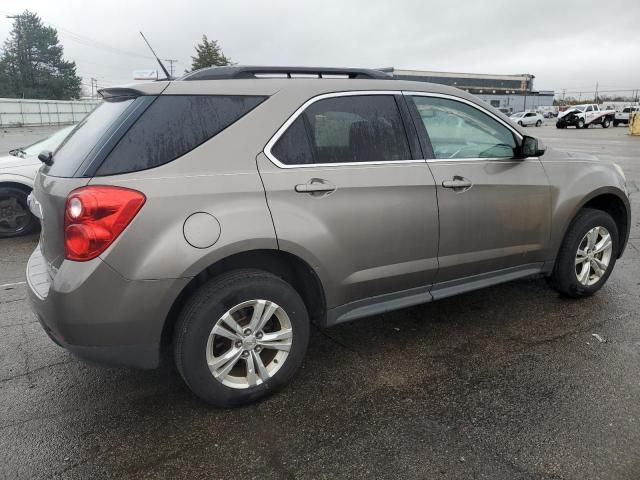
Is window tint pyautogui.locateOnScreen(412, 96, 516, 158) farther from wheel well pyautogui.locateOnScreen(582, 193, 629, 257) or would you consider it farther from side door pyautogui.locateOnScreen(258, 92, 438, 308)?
wheel well pyautogui.locateOnScreen(582, 193, 629, 257)

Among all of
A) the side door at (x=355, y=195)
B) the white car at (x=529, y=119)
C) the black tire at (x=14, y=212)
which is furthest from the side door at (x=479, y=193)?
the white car at (x=529, y=119)

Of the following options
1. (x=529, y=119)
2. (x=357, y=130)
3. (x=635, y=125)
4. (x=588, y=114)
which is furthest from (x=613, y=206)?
(x=529, y=119)

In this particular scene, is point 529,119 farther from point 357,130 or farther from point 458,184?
point 357,130

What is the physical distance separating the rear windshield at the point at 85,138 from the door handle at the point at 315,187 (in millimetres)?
978

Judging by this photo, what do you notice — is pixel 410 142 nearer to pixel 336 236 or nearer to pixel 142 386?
pixel 336 236

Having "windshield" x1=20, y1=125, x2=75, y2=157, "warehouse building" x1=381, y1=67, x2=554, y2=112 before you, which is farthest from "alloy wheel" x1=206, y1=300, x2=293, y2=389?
"warehouse building" x1=381, y1=67, x2=554, y2=112

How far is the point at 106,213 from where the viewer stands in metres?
2.36

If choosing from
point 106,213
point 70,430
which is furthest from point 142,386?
point 106,213

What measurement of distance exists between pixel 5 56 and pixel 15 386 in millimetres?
74065

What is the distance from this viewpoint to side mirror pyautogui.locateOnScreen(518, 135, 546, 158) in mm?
3646

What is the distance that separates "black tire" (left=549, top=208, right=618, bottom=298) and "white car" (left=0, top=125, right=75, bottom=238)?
5.99 meters

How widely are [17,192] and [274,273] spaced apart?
208 inches

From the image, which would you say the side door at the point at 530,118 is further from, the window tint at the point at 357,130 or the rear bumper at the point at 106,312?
the rear bumper at the point at 106,312

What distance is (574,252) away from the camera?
4.04m
